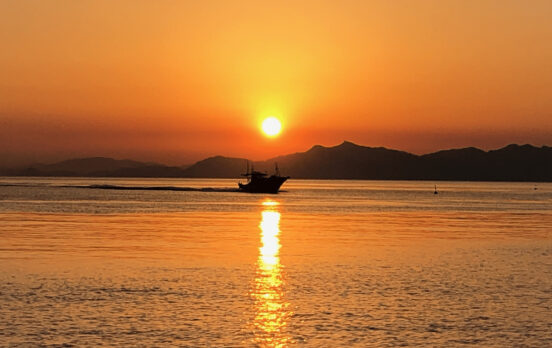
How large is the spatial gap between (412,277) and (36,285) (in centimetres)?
1836

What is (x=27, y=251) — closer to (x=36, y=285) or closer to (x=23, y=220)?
(x=36, y=285)

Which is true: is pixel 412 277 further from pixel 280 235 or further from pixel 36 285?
pixel 280 235

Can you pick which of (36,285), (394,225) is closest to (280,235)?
Answer: (394,225)

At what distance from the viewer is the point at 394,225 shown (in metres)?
82.9

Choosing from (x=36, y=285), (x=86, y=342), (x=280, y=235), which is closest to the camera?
(x=86, y=342)

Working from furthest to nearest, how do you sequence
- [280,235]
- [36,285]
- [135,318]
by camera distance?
1. [280,235]
2. [36,285]
3. [135,318]

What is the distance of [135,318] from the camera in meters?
27.2

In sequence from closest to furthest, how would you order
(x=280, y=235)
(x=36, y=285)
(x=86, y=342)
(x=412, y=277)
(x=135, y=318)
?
(x=86, y=342) → (x=135, y=318) → (x=36, y=285) → (x=412, y=277) → (x=280, y=235)

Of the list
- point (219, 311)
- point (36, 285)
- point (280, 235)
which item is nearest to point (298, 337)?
point (219, 311)

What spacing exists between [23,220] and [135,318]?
203ft

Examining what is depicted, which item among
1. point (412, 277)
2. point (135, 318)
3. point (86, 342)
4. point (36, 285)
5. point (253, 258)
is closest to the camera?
point (86, 342)

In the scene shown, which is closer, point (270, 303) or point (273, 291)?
point (270, 303)

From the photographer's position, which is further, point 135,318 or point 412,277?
point 412,277

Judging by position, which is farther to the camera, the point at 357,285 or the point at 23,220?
the point at 23,220
